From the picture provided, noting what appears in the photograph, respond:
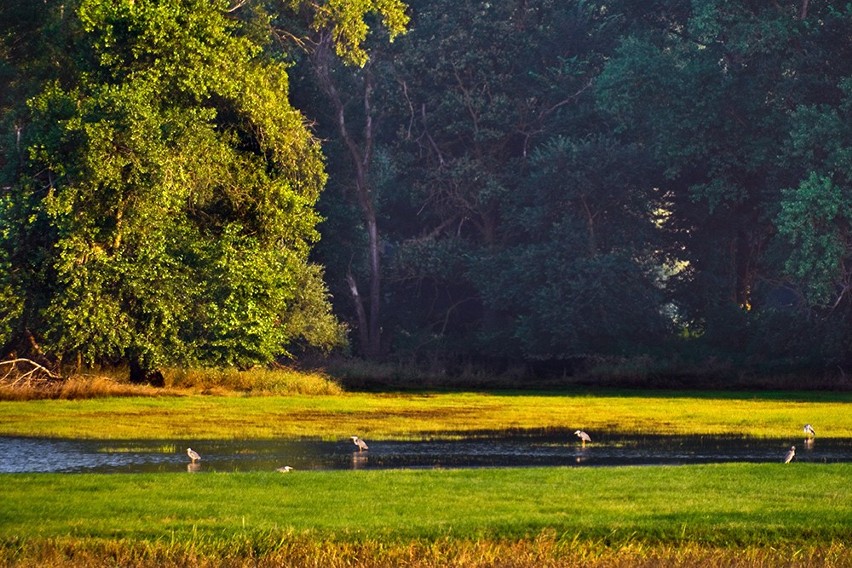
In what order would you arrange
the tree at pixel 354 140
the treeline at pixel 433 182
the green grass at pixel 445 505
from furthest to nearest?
1. the tree at pixel 354 140
2. the treeline at pixel 433 182
3. the green grass at pixel 445 505

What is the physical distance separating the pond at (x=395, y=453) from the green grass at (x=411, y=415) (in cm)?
205

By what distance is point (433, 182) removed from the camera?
8131 cm

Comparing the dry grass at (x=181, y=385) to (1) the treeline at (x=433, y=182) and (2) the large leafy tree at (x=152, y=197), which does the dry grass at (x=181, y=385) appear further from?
(1) the treeline at (x=433, y=182)

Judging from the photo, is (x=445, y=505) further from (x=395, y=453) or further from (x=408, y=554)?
(x=395, y=453)

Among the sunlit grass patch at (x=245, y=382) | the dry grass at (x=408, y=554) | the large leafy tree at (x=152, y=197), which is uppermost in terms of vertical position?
the large leafy tree at (x=152, y=197)

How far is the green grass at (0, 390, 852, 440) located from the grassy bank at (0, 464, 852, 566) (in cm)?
1197

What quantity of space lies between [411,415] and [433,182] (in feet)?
129

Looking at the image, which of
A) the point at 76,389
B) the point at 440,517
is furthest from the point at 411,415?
the point at 440,517

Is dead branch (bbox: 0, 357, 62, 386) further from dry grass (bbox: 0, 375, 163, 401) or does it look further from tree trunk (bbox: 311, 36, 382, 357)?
tree trunk (bbox: 311, 36, 382, 357)

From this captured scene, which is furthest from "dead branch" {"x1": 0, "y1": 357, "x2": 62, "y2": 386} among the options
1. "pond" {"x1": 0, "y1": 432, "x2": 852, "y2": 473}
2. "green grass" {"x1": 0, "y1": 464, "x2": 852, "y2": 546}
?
"green grass" {"x1": 0, "y1": 464, "x2": 852, "y2": 546}

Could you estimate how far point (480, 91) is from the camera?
81.6 meters

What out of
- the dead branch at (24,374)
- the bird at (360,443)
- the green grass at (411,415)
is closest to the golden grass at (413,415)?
the green grass at (411,415)

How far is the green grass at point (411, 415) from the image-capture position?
36656mm

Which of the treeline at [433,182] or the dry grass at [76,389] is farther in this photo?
the treeline at [433,182]
